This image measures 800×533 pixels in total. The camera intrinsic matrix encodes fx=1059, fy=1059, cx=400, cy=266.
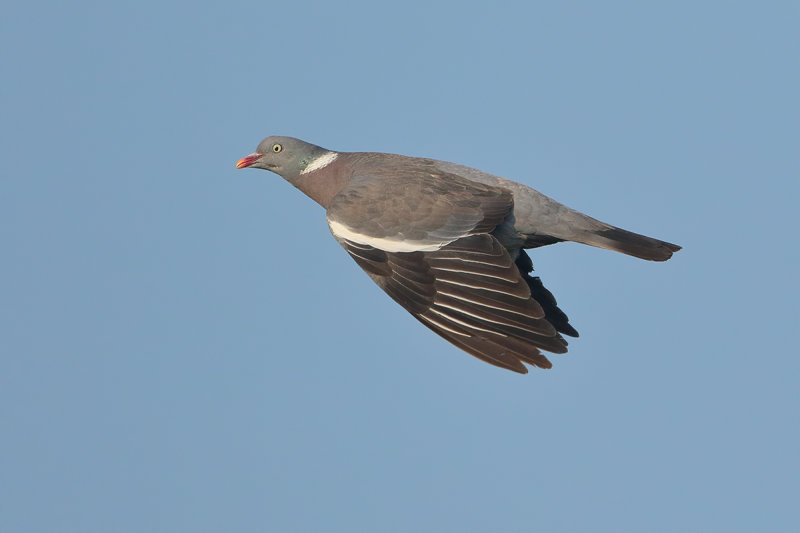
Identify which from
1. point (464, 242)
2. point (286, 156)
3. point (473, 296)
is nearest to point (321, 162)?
point (286, 156)

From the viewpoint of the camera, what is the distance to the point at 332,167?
10.1m

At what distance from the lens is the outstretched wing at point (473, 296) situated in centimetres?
747

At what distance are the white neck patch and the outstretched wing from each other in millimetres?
1915

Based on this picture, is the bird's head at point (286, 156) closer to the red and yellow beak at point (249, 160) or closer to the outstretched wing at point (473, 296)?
the red and yellow beak at point (249, 160)

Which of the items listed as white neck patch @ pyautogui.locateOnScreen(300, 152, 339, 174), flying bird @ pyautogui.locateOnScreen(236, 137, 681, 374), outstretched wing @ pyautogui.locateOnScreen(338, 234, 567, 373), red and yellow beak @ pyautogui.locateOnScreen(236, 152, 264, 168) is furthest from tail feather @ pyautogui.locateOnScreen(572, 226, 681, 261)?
red and yellow beak @ pyautogui.locateOnScreen(236, 152, 264, 168)

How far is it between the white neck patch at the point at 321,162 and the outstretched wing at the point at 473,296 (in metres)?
1.91

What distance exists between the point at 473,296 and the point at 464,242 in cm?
59

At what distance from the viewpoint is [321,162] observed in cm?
1033

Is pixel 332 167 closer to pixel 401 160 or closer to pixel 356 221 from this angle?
pixel 401 160

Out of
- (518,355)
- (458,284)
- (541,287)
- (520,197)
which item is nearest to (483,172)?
(520,197)

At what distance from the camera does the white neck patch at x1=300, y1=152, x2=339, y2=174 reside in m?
10.3

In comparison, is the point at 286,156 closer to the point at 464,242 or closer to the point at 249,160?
the point at 249,160

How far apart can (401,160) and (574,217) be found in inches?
66.3

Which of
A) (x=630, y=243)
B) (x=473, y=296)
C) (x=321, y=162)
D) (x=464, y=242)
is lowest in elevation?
(x=473, y=296)
